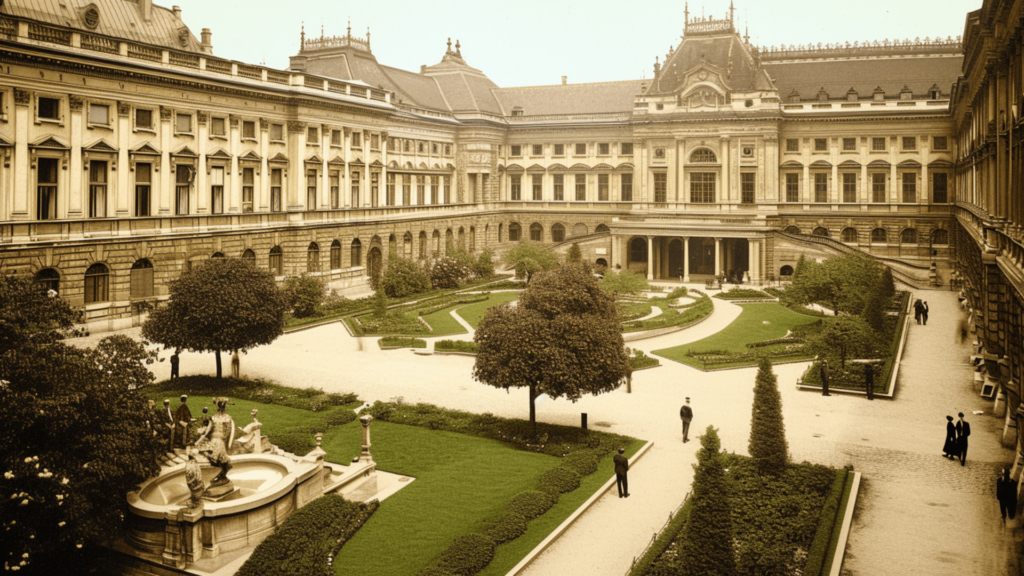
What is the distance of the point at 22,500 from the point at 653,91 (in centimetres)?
7739

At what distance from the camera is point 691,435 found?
3039 centimetres

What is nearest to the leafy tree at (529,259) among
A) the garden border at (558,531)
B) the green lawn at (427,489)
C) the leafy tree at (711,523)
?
the green lawn at (427,489)

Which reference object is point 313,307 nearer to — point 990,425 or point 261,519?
point 261,519

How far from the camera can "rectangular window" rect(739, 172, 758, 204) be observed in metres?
83.0

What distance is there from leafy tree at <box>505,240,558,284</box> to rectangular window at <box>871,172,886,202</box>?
3378 centimetres

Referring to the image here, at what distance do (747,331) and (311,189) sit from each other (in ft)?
108

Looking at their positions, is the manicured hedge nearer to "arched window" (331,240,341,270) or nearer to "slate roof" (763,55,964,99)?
"arched window" (331,240,341,270)

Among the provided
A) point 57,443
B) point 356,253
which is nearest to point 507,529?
point 57,443

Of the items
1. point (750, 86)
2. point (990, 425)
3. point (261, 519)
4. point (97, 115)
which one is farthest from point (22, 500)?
point (750, 86)

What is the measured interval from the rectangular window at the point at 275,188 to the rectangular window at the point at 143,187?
35.0 ft

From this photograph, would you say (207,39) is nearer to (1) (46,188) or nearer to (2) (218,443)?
(1) (46,188)

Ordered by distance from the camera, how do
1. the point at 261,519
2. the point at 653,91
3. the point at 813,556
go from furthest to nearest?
the point at 653,91
the point at 261,519
the point at 813,556

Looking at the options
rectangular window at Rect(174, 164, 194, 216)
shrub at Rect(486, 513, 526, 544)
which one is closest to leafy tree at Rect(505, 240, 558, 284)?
rectangular window at Rect(174, 164, 194, 216)

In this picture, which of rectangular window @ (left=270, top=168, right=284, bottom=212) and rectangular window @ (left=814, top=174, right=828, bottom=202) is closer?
rectangular window @ (left=270, top=168, right=284, bottom=212)
